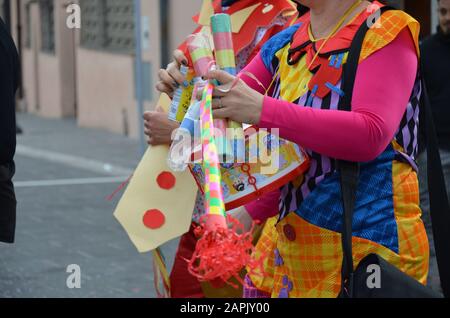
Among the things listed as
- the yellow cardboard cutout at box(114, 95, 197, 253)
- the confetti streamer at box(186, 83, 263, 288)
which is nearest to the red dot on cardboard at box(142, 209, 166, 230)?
the yellow cardboard cutout at box(114, 95, 197, 253)

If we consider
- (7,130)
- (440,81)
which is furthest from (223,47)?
(440,81)

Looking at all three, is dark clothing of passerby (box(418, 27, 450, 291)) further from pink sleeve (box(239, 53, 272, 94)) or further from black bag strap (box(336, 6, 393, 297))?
black bag strap (box(336, 6, 393, 297))

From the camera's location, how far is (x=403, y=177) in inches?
111

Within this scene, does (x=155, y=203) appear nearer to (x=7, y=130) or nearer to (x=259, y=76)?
(x=7, y=130)

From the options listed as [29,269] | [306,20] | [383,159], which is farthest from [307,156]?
[29,269]

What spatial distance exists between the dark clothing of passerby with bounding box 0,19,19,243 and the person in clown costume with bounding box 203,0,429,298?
1018 mm

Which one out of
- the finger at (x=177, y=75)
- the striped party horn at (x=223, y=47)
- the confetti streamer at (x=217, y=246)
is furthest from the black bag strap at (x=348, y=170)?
the finger at (x=177, y=75)

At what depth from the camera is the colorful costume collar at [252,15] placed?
4.14 meters

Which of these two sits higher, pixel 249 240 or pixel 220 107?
pixel 220 107

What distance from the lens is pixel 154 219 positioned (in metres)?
4.05

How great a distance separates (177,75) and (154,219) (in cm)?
82

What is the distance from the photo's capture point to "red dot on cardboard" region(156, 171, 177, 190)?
4.04 meters
